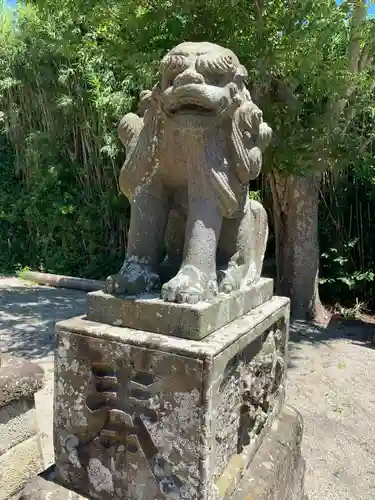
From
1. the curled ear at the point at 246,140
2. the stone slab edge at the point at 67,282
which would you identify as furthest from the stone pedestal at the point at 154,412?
the stone slab edge at the point at 67,282

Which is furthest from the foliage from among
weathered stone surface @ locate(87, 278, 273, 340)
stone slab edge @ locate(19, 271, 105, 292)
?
weathered stone surface @ locate(87, 278, 273, 340)

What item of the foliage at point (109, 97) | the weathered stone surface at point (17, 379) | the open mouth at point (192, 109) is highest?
the foliage at point (109, 97)

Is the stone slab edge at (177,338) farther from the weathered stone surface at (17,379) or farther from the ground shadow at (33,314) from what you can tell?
the ground shadow at (33,314)

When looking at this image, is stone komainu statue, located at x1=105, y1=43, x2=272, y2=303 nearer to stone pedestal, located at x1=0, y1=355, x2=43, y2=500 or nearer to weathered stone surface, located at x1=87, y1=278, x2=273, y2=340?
weathered stone surface, located at x1=87, y1=278, x2=273, y2=340

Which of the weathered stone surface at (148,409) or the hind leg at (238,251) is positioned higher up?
the hind leg at (238,251)

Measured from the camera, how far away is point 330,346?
4.18 metres

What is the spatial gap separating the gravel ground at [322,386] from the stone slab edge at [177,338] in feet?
3.39

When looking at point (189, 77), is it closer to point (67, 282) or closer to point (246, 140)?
point (246, 140)

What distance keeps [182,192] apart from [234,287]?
1.25 ft

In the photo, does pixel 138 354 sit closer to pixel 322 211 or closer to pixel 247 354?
pixel 247 354

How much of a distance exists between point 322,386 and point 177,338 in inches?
91.5

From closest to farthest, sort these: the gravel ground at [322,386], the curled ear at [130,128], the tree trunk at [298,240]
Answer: the curled ear at [130,128], the gravel ground at [322,386], the tree trunk at [298,240]

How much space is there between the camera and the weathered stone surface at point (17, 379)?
5.39ft

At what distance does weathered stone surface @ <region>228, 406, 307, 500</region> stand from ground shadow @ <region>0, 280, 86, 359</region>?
6.76 ft
